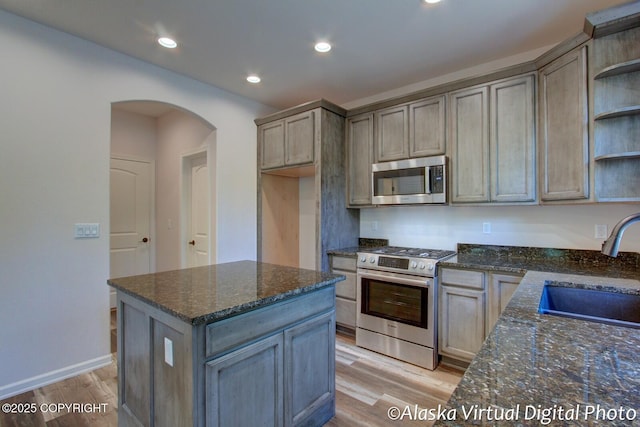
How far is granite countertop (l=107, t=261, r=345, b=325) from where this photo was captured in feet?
4.46

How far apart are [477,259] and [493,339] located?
80.0 inches

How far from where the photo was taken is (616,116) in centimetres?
206

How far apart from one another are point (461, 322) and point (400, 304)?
0.52 m

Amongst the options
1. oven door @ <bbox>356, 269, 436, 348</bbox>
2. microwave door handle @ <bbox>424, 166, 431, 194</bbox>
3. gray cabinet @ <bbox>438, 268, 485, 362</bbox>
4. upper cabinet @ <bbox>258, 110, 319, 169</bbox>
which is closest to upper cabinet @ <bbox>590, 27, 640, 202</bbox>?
gray cabinet @ <bbox>438, 268, 485, 362</bbox>

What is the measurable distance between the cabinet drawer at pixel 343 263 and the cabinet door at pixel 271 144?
1.31 metres

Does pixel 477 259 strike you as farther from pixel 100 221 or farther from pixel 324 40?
pixel 100 221

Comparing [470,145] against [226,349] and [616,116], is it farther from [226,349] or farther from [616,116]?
[226,349]

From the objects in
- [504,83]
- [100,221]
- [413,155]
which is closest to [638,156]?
[504,83]

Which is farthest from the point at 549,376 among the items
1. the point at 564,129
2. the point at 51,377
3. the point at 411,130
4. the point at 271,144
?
the point at 271,144

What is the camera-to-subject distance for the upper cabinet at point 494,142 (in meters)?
2.54

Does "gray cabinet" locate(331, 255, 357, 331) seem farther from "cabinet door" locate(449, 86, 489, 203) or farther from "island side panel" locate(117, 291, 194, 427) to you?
"island side panel" locate(117, 291, 194, 427)

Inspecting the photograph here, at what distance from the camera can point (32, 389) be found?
2.34 m

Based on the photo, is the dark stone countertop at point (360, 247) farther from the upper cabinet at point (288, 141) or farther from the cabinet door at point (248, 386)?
the cabinet door at point (248, 386)

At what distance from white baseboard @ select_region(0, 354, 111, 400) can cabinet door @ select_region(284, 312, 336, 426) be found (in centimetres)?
199
